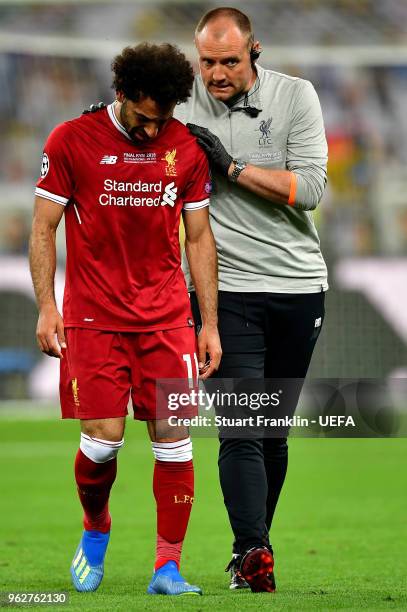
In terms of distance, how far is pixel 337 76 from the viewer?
18984 millimetres

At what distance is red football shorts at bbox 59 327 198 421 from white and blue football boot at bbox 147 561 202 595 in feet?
1.90

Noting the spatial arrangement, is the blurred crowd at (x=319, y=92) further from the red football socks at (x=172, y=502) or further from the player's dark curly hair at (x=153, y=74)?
the player's dark curly hair at (x=153, y=74)

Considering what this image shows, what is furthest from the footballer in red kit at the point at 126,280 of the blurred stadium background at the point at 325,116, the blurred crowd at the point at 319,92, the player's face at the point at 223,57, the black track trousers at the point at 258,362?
the blurred crowd at the point at 319,92

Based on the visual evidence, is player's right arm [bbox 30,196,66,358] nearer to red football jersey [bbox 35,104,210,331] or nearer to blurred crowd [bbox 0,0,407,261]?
red football jersey [bbox 35,104,210,331]

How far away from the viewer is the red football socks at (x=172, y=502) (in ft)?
16.4

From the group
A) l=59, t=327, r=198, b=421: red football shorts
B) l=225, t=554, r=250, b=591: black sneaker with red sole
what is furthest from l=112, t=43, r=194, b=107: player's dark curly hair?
l=225, t=554, r=250, b=591: black sneaker with red sole

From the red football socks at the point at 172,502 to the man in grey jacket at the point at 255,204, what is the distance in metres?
0.16

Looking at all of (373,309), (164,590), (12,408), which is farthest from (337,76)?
(164,590)

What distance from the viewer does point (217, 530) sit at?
7730mm

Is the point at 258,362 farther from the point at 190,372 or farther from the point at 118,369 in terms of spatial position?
the point at 118,369

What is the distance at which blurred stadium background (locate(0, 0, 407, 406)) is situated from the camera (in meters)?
17.4

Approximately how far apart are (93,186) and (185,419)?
3.18ft

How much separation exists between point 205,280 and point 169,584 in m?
1.19

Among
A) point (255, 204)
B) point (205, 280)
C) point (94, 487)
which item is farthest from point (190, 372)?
point (255, 204)
